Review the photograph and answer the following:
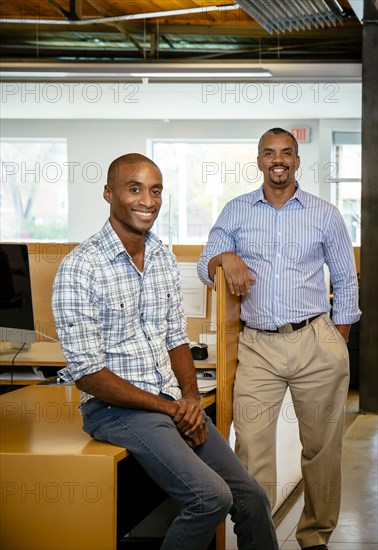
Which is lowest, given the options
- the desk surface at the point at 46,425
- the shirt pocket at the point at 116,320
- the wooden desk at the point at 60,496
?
the wooden desk at the point at 60,496

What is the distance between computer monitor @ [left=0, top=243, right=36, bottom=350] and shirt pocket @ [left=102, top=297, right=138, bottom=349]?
1.09 metres

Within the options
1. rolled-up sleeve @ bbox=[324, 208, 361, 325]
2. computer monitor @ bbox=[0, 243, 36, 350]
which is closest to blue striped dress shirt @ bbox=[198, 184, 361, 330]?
rolled-up sleeve @ bbox=[324, 208, 361, 325]

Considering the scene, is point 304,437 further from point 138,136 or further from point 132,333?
point 138,136

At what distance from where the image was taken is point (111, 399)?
2.37 meters

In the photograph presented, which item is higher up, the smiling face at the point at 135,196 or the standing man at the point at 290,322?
the smiling face at the point at 135,196

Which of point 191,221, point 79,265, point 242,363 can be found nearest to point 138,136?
point 191,221

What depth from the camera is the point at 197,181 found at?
39.0ft

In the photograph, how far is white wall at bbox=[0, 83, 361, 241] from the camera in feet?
34.7

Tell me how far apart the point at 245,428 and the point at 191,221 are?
8.89m

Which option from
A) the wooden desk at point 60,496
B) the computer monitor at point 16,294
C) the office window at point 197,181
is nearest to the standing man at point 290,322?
the computer monitor at point 16,294

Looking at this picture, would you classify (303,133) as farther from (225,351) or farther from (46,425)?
(46,425)

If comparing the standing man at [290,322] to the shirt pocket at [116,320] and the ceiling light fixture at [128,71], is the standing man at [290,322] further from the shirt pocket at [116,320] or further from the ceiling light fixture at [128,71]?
the ceiling light fixture at [128,71]

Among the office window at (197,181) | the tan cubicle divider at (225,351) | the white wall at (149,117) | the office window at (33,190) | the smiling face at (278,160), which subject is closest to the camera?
the tan cubicle divider at (225,351)

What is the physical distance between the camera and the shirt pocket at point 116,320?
8.04 ft
